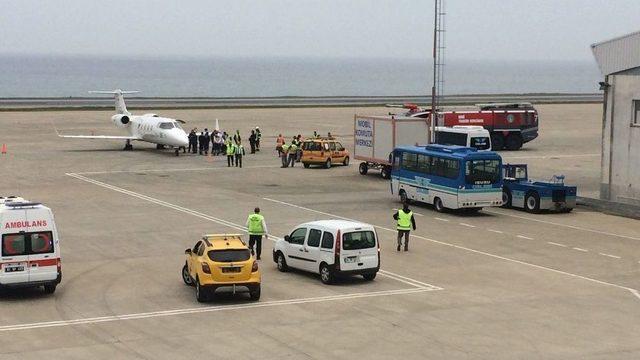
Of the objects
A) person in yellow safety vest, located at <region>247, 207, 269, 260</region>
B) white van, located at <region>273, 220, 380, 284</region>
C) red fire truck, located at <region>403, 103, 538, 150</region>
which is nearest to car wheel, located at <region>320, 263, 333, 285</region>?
white van, located at <region>273, 220, 380, 284</region>

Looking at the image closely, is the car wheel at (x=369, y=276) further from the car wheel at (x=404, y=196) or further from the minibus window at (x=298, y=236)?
the car wheel at (x=404, y=196)

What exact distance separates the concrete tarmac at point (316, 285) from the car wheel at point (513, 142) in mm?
18472

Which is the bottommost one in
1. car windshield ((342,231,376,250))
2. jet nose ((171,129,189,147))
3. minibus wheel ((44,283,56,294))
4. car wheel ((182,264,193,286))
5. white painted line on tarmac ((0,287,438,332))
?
white painted line on tarmac ((0,287,438,332))

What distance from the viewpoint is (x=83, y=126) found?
86.4 m

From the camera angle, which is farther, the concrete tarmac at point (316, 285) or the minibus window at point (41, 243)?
the minibus window at point (41, 243)

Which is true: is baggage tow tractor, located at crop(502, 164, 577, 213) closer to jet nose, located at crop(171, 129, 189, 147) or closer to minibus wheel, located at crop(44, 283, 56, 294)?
minibus wheel, located at crop(44, 283, 56, 294)

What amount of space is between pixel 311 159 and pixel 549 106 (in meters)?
72.3

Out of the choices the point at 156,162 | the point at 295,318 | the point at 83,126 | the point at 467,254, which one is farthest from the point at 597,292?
the point at 83,126

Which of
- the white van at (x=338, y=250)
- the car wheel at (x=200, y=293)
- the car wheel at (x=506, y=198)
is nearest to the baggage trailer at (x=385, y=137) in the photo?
the car wheel at (x=506, y=198)

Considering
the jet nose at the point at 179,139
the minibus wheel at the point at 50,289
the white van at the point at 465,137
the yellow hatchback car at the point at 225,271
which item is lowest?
the minibus wheel at the point at 50,289

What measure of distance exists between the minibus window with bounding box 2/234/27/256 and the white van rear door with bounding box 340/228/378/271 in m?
8.16

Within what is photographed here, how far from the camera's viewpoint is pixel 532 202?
4166 cm

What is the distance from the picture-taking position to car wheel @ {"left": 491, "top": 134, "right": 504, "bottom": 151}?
71875mm

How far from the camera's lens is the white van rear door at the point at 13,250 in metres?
24.4
